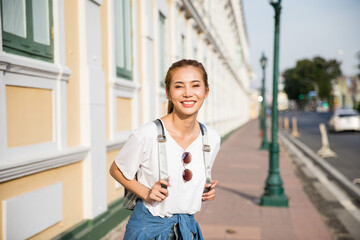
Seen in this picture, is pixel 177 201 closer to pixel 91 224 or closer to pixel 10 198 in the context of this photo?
pixel 10 198

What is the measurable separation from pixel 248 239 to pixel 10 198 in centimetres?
315

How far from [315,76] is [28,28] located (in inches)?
4459

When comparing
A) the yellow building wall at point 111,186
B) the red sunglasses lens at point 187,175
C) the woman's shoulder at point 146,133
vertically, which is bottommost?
the yellow building wall at point 111,186

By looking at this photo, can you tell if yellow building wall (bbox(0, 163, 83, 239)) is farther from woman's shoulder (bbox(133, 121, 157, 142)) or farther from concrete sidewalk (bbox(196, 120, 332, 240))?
concrete sidewalk (bbox(196, 120, 332, 240))

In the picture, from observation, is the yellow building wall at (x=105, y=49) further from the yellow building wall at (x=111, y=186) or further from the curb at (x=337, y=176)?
the curb at (x=337, y=176)

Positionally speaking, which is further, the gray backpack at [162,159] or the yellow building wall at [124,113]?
the yellow building wall at [124,113]

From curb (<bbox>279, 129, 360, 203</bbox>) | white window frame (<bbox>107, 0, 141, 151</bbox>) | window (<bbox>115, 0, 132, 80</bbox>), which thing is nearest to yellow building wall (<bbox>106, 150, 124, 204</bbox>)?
white window frame (<bbox>107, 0, 141, 151</bbox>)

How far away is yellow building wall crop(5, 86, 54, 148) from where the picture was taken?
3.39 metres

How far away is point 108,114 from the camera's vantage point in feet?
19.1

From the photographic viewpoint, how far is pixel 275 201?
274 inches

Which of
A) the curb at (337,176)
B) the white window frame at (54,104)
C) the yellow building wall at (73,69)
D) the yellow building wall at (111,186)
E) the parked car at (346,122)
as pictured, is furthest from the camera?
the parked car at (346,122)

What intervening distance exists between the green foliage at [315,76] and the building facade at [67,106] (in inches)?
4166

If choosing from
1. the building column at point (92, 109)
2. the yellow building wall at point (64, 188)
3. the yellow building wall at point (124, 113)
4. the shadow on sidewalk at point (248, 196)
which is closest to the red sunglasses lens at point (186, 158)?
the yellow building wall at point (64, 188)

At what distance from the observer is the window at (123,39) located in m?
6.35
